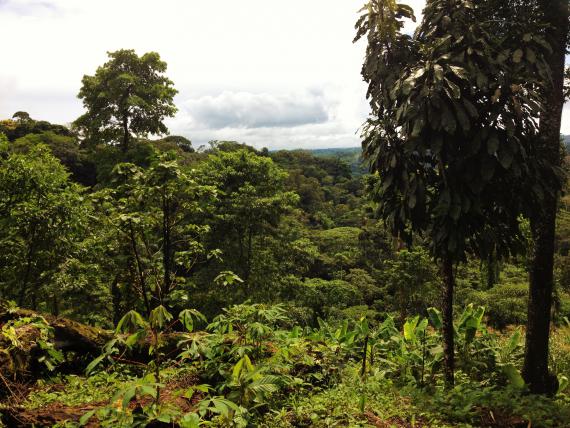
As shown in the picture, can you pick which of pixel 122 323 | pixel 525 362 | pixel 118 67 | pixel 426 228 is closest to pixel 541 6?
pixel 426 228

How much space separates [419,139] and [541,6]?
2.36 metres

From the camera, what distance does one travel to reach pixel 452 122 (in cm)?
430

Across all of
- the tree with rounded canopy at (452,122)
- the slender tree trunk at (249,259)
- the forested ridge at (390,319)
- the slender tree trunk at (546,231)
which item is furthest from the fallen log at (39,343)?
the slender tree trunk at (249,259)

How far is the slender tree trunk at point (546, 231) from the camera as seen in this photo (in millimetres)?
4871

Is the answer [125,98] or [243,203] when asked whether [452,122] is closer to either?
[243,203]

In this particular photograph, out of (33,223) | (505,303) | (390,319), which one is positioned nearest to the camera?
(390,319)

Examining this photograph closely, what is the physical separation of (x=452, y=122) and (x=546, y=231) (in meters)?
2.08

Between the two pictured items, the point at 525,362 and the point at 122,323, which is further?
the point at 525,362

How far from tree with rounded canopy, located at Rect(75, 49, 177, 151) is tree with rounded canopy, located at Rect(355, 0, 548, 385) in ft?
41.7

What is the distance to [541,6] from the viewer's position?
487 centimetres

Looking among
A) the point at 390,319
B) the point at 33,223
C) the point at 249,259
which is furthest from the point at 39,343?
the point at 249,259

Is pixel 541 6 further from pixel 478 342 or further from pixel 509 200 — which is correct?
pixel 478 342

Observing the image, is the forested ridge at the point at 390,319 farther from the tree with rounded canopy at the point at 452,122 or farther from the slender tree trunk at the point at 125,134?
the slender tree trunk at the point at 125,134

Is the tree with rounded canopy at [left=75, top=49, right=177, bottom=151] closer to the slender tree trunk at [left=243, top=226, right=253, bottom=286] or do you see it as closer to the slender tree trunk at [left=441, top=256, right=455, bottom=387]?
the slender tree trunk at [left=243, top=226, right=253, bottom=286]
